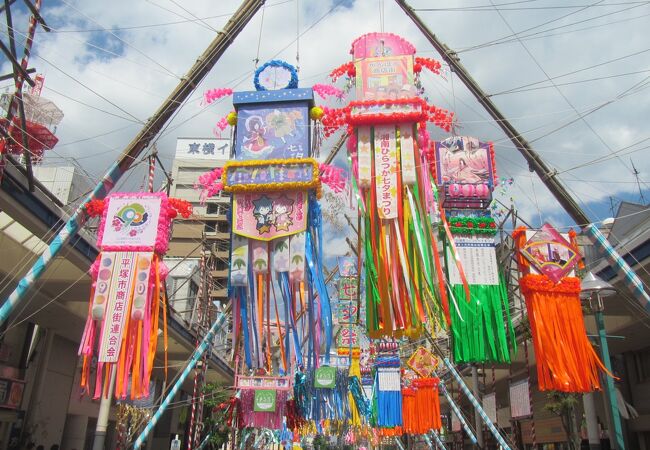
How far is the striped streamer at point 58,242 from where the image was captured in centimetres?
711

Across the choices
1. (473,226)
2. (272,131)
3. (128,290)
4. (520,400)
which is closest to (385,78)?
(272,131)

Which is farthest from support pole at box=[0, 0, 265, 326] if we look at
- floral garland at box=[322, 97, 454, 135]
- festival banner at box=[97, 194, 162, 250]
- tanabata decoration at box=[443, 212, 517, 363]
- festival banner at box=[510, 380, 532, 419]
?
festival banner at box=[510, 380, 532, 419]

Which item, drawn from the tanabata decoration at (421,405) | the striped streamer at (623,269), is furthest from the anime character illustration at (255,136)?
the tanabata decoration at (421,405)

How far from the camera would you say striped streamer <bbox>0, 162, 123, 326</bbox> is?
7.11 metres

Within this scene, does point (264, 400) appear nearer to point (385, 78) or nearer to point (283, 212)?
point (283, 212)

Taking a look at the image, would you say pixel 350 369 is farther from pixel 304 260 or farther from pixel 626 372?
pixel 304 260

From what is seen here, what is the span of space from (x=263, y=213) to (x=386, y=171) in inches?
62.5

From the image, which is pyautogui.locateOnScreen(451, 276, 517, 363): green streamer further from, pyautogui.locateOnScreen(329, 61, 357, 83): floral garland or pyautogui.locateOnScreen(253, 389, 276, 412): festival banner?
pyautogui.locateOnScreen(253, 389, 276, 412): festival banner

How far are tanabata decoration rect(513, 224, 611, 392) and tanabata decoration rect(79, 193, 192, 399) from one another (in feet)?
17.1

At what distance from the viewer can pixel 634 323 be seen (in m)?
13.8

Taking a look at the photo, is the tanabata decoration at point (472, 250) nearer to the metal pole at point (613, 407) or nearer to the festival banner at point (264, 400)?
the metal pole at point (613, 407)

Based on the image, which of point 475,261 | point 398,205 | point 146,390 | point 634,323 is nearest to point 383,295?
point 398,205

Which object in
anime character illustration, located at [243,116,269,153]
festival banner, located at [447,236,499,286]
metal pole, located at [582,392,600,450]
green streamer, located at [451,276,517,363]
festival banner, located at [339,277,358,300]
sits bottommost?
metal pole, located at [582,392,600,450]

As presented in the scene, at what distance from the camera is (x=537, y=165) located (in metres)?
8.45
